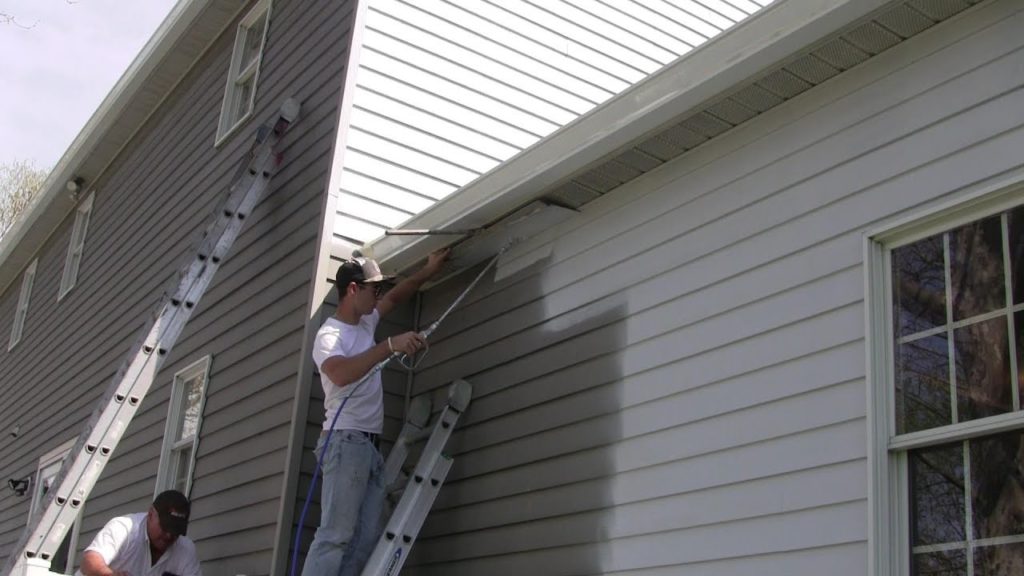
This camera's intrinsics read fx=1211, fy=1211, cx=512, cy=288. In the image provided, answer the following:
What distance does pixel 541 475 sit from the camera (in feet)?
20.1

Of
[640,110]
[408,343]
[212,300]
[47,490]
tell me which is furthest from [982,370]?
[47,490]

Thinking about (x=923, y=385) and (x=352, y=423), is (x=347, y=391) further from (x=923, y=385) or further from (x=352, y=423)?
(x=923, y=385)

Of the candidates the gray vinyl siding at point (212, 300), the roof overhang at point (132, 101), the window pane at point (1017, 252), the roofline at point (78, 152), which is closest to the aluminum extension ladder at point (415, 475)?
the gray vinyl siding at point (212, 300)

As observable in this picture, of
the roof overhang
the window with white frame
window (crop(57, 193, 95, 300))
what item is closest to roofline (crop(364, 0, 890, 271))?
the window with white frame

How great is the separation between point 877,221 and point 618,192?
1790 mm

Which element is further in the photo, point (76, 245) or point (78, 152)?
point (76, 245)

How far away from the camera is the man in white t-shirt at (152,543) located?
695 cm

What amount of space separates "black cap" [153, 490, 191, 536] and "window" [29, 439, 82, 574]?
14.7ft

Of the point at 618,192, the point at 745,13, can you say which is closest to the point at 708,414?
the point at 618,192

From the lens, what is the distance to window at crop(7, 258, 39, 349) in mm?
16531

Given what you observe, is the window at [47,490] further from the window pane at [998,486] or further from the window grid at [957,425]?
the window pane at [998,486]

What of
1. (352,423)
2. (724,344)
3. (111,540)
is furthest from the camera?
(111,540)

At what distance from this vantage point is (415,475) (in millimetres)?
6492

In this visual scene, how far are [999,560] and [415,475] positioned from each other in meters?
3.33
